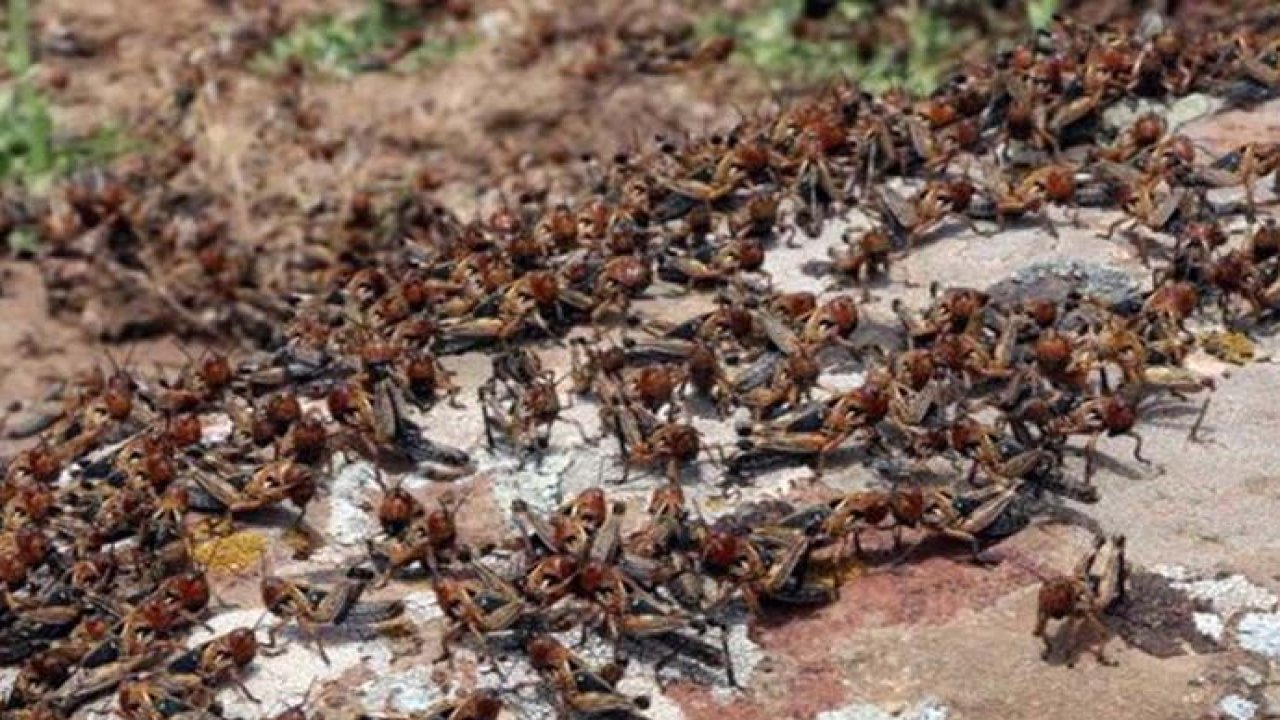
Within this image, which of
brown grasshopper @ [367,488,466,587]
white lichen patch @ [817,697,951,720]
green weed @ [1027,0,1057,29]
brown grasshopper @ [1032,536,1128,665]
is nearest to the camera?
white lichen patch @ [817,697,951,720]

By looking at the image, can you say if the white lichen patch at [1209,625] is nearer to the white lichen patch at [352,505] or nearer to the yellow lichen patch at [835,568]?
the yellow lichen patch at [835,568]

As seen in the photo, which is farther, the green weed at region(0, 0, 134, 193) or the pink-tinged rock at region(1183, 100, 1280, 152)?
the green weed at region(0, 0, 134, 193)

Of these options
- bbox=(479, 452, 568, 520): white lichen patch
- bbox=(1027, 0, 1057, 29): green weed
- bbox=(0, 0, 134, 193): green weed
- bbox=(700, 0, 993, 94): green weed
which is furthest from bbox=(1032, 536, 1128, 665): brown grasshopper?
bbox=(0, 0, 134, 193): green weed

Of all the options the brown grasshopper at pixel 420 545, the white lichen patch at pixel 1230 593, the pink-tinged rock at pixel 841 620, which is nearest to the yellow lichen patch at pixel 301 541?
the brown grasshopper at pixel 420 545

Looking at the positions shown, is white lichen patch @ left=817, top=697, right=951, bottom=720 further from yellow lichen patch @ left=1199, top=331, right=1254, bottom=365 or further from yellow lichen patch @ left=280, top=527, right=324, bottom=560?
yellow lichen patch @ left=1199, top=331, right=1254, bottom=365

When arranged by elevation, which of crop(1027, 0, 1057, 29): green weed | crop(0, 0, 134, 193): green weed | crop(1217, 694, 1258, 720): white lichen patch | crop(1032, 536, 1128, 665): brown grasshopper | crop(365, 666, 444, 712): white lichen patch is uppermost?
crop(1032, 536, 1128, 665): brown grasshopper

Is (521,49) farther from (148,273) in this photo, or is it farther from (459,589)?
(459,589)
